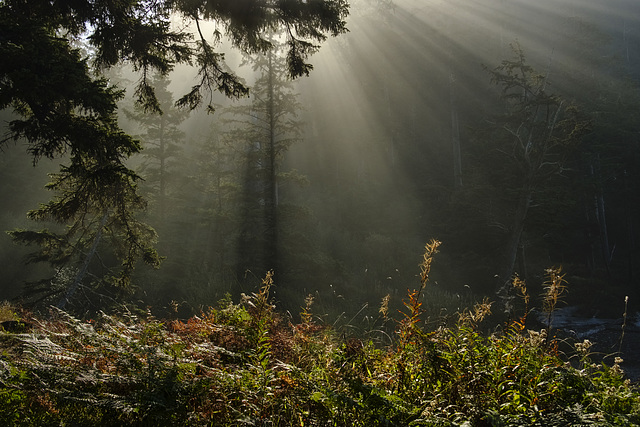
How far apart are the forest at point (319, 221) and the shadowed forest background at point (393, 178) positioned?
0.61 ft

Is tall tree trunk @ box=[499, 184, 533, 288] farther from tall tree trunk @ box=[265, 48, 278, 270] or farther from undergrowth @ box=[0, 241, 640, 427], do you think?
undergrowth @ box=[0, 241, 640, 427]

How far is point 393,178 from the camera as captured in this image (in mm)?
36219

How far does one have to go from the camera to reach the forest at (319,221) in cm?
294

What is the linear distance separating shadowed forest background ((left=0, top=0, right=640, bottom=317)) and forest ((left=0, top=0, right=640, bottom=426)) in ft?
0.61

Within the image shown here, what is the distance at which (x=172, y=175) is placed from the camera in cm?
2444

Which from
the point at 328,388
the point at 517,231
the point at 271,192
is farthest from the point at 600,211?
the point at 328,388

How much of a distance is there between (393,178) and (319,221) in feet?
34.7

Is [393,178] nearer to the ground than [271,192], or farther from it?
farther from it

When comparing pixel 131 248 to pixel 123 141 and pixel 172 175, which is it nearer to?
pixel 123 141

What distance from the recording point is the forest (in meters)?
Result: 2.94

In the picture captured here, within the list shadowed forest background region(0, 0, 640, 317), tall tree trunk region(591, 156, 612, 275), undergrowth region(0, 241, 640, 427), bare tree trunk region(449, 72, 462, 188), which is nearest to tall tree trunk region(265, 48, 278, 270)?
shadowed forest background region(0, 0, 640, 317)

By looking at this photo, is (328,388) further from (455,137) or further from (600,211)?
(600,211)

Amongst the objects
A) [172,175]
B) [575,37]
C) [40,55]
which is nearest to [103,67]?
[40,55]

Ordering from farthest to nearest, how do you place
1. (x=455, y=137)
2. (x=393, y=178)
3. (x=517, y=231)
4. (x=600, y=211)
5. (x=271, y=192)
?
1. (x=393, y=178)
2. (x=455, y=137)
3. (x=600, y=211)
4. (x=517, y=231)
5. (x=271, y=192)
